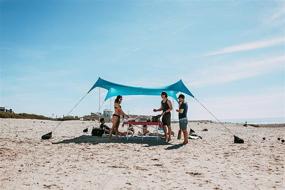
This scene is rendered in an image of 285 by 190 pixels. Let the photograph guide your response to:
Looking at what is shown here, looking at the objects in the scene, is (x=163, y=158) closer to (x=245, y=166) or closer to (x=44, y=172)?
(x=245, y=166)

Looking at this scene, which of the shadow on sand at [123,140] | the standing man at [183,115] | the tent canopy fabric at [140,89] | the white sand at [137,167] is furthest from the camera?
the tent canopy fabric at [140,89]

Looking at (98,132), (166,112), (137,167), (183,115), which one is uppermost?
(166,112)

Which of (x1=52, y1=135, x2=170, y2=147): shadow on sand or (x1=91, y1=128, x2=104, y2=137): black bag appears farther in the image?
(x1=91, y1=128, x2=104, y2=137): black bag

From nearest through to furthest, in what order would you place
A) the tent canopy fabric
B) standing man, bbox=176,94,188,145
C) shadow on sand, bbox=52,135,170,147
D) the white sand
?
the white sand
standing man, bbox=176,94,188,145
shadow on sand, bbox=52,135,170,147
the tent canopy fabric

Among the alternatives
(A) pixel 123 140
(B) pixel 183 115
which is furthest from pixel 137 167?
(A) pixel 123 140

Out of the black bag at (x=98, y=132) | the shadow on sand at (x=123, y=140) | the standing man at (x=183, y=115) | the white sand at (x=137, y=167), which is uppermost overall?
the standing man at (x=183, y=115)

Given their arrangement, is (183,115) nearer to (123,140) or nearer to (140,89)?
(123,140)

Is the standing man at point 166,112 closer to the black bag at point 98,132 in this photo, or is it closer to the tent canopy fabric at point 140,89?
Answer: the tent canopy fabric at point 140,89

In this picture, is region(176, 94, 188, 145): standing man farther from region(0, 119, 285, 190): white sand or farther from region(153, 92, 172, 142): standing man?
region(0, 119, 285, 190): white sand

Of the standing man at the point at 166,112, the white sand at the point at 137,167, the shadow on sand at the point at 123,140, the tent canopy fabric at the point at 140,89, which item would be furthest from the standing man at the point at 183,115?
the tent canopy fabric at the point at 140,89

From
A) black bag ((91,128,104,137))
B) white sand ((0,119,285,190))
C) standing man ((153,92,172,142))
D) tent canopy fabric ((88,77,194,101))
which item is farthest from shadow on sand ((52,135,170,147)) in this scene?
tent canopy fabric ((88,77,194,101))

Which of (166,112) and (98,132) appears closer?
(166,112)

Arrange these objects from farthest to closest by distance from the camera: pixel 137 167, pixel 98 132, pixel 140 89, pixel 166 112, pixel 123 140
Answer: pixel 140 89, pixel 98 132, pixel 123 140, pixel 166 112, pixel 137 167

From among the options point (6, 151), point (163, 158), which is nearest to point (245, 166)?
point (163, 158)
